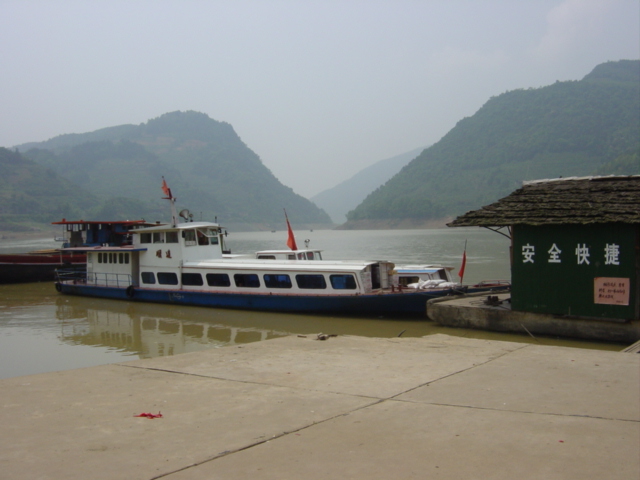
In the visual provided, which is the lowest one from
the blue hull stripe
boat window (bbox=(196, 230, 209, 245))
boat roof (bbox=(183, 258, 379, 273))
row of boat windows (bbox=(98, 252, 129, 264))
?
the blue hull stripe

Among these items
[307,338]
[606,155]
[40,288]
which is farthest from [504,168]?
[307,338]

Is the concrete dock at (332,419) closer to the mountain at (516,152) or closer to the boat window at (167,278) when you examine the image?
the boat window at (167,278)

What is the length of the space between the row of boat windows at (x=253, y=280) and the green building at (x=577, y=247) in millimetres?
5853

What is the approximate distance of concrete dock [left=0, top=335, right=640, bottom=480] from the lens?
5.21 meters

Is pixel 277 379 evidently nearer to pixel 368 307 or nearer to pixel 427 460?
pixel 427 460

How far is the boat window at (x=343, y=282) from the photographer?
20.2 meters

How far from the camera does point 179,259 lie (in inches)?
953

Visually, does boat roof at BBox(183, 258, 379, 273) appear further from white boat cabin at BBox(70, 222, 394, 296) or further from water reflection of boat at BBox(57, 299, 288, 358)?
water reflection of boat at BBox(57, 299, 288, 358)

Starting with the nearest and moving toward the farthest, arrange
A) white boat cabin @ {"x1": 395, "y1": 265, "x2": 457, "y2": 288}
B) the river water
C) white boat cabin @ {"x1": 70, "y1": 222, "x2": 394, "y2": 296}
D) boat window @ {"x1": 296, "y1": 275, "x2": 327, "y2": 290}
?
the river water → white boat cabin @ {"x1": 70, "y1": 222, "x2": 394, "y2": 296} → boat window @ {"x1": 296, "y1": 275, "x2": 327, "y2": 290} → white boat cabin @ {"x1": 395, "y1": 265, "x2": 457, "y2": 288}

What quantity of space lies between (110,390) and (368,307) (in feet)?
41.7

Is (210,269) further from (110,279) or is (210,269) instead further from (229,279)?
(110,279)

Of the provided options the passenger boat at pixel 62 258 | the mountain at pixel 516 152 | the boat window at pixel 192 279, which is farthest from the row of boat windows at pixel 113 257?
the mountain at pixel 516 152

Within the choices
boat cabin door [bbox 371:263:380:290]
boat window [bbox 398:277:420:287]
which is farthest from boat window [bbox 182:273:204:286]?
boat window [bbox 398:277:420:287]

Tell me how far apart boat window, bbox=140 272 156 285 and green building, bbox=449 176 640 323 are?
14.7 meters
